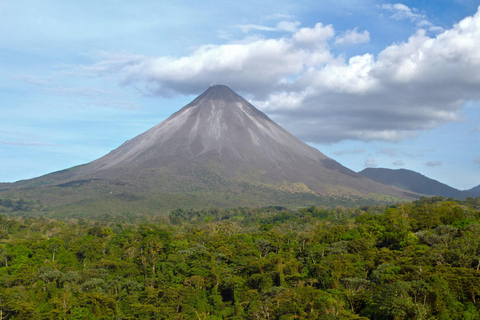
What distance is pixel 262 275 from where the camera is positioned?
3253 cm

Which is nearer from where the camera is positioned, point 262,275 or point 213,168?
point 262,275

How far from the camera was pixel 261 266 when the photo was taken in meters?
34.4

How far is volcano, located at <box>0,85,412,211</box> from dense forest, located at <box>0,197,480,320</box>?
7801 centimetres

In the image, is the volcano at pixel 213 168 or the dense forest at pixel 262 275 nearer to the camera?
the dense forest at pixel 262 275

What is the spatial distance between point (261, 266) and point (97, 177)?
122 m

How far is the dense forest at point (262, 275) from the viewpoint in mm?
25781

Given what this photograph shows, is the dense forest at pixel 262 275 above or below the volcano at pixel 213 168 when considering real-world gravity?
below

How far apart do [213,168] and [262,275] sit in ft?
393

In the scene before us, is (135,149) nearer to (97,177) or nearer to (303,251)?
(97,177)

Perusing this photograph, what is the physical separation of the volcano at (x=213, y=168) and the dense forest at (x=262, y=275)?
256 feet

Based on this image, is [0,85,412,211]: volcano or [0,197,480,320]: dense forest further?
[0,85,412,211]: volcano

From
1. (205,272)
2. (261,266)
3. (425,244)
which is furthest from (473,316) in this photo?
(205,272)

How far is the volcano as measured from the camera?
442 feet

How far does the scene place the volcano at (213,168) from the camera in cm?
13475
